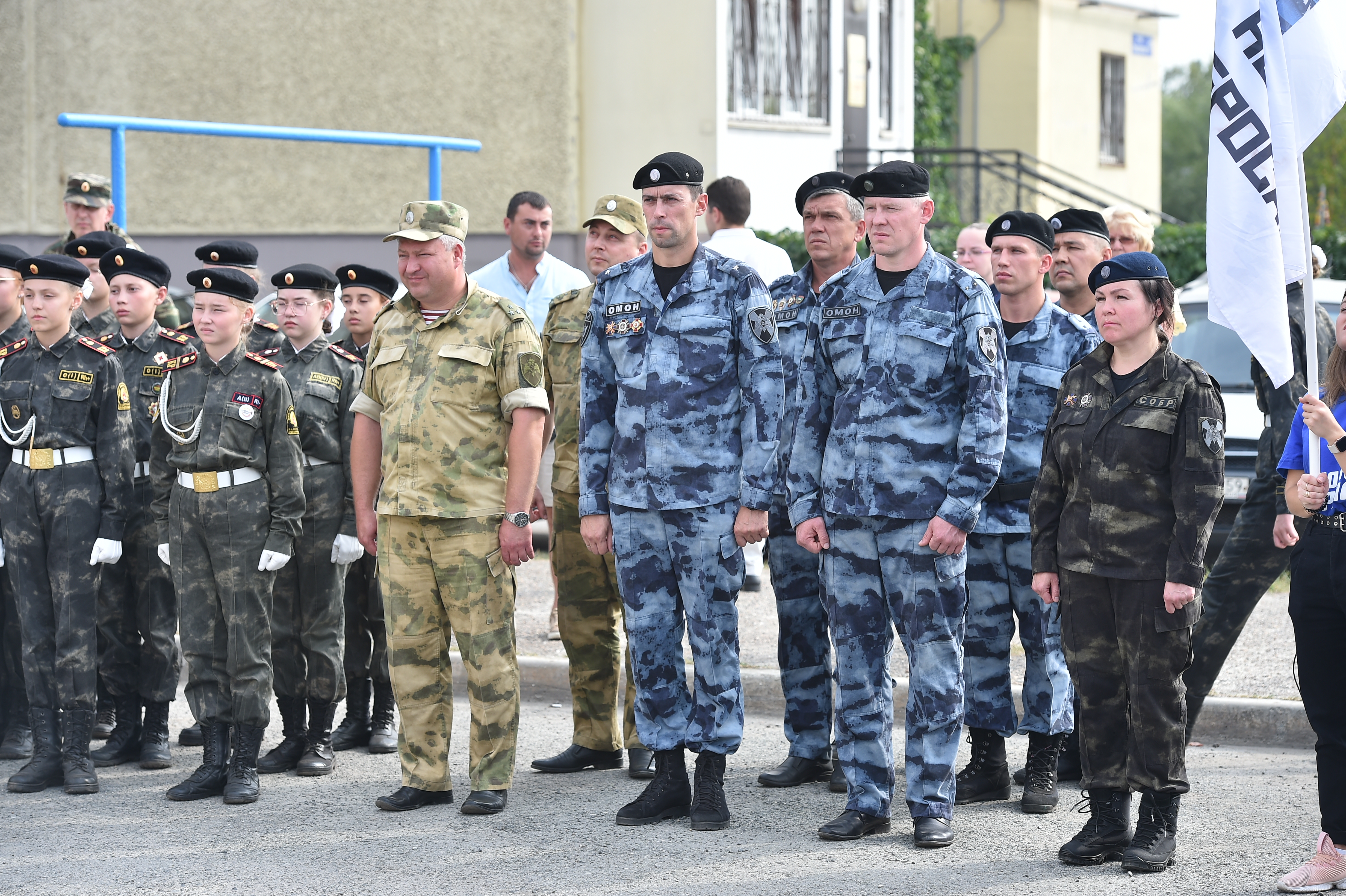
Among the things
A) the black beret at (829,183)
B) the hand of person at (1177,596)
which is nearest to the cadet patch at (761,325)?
the black beret at (829,183)

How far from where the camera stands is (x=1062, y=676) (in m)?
5.98

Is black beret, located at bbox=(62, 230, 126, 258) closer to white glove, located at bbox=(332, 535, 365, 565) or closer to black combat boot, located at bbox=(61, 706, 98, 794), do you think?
white glove, located at bbox=(332, 535, 365, 565)

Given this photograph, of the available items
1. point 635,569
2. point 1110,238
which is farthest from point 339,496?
point 1110,238

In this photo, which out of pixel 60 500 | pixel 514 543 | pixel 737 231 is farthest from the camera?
pixel 737 231

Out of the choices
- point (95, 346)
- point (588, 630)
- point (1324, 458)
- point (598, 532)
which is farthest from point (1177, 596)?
point (95, 346)

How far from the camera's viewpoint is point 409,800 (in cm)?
589

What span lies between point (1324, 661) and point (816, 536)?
1751 mm

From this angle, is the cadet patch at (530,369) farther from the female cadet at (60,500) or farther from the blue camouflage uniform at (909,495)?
the female cadet at (60,500)

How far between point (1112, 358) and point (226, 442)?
3472mm

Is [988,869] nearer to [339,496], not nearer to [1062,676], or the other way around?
[1062,676]

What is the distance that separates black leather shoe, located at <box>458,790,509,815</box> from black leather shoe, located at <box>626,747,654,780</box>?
728 millimetres

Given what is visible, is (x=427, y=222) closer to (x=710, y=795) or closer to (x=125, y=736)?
(x=710, y=795)

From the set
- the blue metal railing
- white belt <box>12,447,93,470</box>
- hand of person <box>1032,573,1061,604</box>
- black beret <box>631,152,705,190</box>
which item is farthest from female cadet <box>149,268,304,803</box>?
the blue metal railing

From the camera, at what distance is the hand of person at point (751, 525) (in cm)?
553
